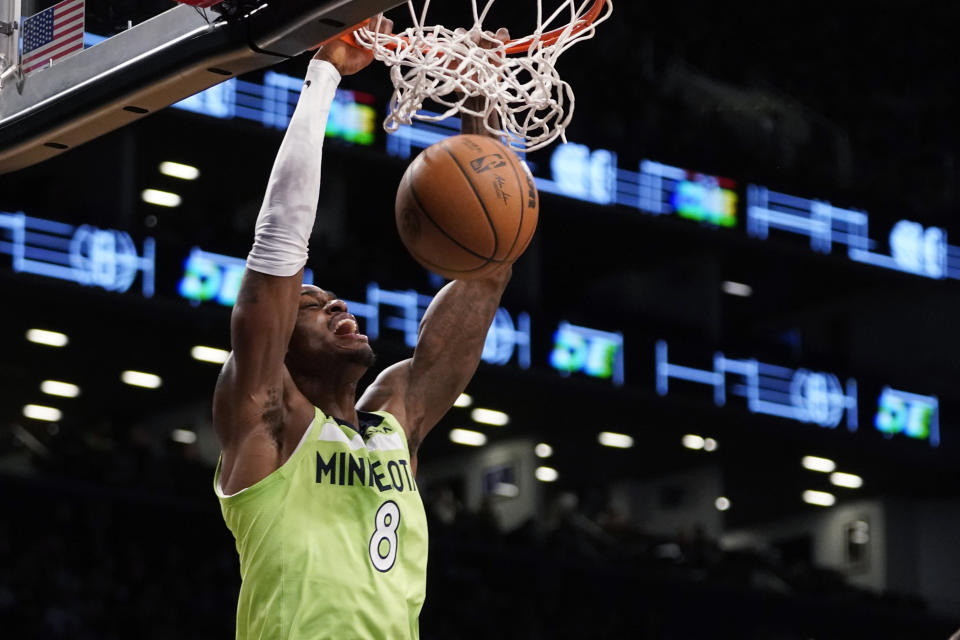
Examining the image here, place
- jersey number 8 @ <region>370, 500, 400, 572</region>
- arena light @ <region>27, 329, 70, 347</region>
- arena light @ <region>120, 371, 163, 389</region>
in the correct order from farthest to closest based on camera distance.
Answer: arena light @ <region>120, 371, 163, 389</region> → arena light @ <region>27, 329, 70, 347</region> → jersey number 8 @ <region>370, 500, 400, 572</region>

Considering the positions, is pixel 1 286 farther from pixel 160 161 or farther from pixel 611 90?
pixel 611 90

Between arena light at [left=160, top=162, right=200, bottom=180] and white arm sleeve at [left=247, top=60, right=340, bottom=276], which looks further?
arena light at [left=160, top=162, right=200, bottom=180]

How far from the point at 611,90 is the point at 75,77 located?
58.2 feet

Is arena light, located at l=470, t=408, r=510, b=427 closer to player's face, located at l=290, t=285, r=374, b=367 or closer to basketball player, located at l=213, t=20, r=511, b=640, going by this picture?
player's face, located at l=290, t=285, r=374, b=367

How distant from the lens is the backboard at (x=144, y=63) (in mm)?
3836

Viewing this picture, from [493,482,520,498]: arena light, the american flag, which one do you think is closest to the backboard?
the american flag

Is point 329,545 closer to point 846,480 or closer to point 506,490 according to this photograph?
point 506,490

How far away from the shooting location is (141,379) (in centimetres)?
1986

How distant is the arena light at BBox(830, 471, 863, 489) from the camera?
78.6 feet

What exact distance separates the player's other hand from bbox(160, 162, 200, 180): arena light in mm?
15025

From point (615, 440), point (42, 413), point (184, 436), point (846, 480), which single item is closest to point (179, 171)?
point (184, 436)

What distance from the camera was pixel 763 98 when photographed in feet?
79.7

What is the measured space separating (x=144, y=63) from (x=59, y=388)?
1636 cm

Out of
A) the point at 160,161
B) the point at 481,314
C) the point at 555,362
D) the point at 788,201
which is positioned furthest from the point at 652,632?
the point at 481,314
